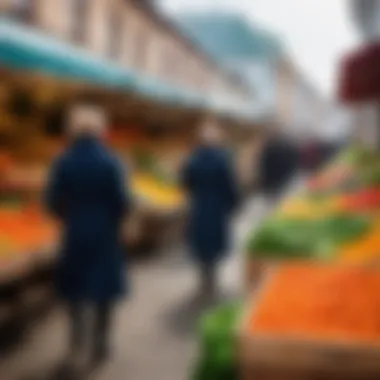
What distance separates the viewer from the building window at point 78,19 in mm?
9690

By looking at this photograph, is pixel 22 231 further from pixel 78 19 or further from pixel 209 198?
pixel 78 19

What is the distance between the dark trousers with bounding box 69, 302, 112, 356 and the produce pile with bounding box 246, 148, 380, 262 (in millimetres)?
987

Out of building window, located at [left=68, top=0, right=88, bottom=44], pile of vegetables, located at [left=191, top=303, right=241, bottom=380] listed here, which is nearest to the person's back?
pile of vegetables, located at [left=191, top=303, right=241, bottom=380]

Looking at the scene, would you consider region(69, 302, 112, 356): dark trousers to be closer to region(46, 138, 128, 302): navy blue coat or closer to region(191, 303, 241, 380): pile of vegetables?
region(46, 138, 128, 302): navy blue coat

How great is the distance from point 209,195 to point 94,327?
2.15 m

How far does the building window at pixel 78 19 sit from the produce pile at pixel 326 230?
3.87 metres

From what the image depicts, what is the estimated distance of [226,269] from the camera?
9.10 m

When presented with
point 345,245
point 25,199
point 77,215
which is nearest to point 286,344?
point 345,245

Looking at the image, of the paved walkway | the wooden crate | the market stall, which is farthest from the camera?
the market stall

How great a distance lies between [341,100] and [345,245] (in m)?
3.78

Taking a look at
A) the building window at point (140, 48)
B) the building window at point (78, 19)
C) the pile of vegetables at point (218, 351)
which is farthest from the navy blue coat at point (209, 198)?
the building window at point (140, 48)

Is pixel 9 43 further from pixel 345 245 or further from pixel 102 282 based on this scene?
pixel 345 245

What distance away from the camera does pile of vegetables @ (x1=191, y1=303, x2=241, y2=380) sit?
3592mm

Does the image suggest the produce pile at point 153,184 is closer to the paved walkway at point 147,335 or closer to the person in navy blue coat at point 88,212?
the paved walkway at point 147,335
